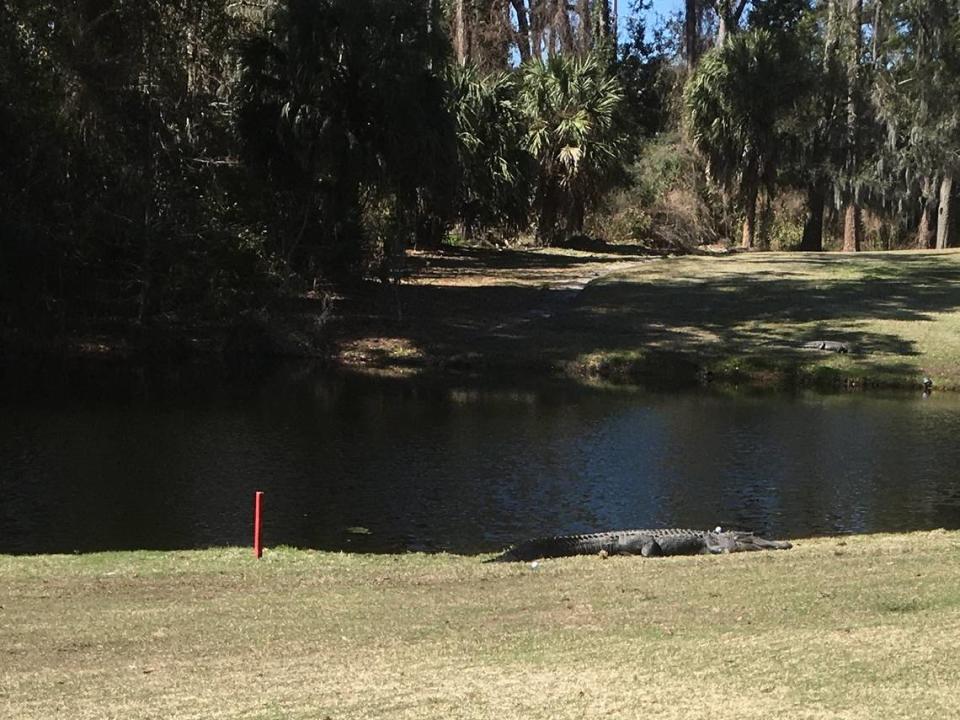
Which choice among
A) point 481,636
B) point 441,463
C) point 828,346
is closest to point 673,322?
point 828,346

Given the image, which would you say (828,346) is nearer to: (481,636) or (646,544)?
(646,544)

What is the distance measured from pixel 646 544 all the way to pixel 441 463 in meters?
5.96

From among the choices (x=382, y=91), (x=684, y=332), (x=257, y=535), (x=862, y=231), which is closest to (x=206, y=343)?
(x=382, y=91)

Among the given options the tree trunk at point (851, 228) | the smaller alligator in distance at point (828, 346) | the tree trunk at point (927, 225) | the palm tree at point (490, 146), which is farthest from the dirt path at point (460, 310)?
the tree trunk at point (927, 225)

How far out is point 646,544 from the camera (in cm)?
1157

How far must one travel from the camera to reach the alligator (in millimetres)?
11383

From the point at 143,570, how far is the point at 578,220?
35.5 meters

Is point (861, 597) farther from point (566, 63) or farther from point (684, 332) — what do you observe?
point (566, 63)

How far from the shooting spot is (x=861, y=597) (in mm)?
8406

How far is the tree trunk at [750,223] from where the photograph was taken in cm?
4778

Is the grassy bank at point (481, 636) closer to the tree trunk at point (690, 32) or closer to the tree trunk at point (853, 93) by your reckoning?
the tree trunk at point (853, 93)

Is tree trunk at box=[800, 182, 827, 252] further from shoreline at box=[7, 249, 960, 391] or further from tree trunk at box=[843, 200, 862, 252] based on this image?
shoreline at box=[7, 249, 960, 391]

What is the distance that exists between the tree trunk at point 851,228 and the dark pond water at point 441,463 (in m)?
24.1

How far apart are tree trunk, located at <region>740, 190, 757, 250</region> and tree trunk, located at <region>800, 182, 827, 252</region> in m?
1.91
